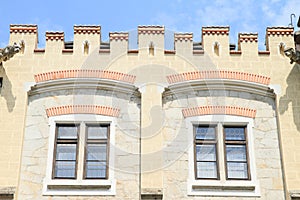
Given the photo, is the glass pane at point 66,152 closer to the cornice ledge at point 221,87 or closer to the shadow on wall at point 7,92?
the shadow on wall at point 7,92

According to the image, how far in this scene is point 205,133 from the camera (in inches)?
530

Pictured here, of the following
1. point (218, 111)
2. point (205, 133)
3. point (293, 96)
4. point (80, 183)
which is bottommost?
point (80, 183)

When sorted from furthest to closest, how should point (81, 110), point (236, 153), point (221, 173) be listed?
point (81, 110)
point (236, 153)
point (221, 173)

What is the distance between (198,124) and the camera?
13.5 m

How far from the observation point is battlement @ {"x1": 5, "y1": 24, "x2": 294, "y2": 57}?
14359mm

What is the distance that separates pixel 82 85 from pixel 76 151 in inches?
67.3

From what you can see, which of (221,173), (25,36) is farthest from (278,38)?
(25,36)

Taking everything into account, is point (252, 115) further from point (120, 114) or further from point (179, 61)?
point (120, 114)

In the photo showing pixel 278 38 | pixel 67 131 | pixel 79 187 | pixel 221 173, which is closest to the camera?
pixel 79 187

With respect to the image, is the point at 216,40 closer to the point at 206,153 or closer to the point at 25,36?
the point at 206,153

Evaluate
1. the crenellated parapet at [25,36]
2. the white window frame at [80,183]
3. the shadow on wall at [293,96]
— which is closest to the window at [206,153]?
the shadow on wall at [293,96]

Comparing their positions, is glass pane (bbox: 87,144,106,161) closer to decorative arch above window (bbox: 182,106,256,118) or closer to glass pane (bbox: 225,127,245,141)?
decorative arch above window (bbox: 182,106,256,118)

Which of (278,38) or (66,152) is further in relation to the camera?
(278,38)

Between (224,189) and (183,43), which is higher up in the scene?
(183,43)
